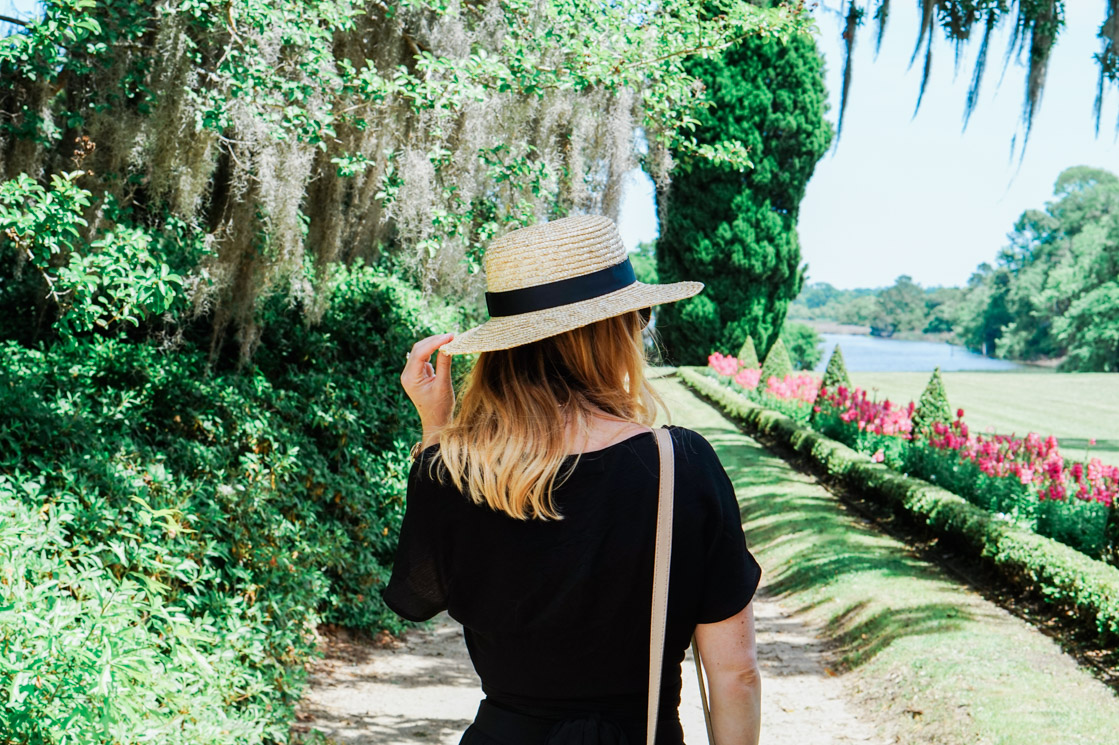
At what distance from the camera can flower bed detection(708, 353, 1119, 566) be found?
6.58 m

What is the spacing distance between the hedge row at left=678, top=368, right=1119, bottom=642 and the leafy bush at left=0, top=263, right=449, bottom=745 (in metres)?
4.23

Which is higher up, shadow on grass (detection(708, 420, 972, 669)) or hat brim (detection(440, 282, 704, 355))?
hat brim (detection(440, 282, 704, 355))

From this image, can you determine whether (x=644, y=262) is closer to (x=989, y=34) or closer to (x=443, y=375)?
(x=989, y=34)

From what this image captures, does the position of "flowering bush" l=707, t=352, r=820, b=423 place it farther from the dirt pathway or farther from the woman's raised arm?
the woman's raised arm

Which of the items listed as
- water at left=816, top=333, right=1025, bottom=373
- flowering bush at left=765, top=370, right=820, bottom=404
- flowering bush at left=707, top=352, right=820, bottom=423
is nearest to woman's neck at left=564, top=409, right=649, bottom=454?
flowering bush at left=707, top=352, right=820, bottom=423

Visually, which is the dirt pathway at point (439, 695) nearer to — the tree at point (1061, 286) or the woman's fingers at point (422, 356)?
the woman's fingers at point (422, 356)

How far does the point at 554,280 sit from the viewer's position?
5.00 feet

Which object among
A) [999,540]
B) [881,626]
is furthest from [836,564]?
[881,626]

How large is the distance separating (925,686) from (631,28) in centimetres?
411

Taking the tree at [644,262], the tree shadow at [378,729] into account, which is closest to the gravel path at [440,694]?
the tree shadow at [378,729]

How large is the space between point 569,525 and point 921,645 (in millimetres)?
4531

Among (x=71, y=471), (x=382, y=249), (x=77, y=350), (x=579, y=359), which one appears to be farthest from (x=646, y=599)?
(x=382, y=249)

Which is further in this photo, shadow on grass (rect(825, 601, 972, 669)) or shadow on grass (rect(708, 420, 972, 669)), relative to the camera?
shadow on grass (rect(708, 420, 972, 669))

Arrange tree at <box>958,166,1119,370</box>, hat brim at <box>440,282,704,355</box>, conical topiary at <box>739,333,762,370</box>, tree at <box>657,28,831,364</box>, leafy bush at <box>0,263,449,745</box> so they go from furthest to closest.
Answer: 1. tree at <box>958,166,1119,370</box>
2. conical topiary at <box>739,333,762,370</box>
3. tree at <box>657,28,831,364</box>
4. leafy bush at <box>0,263,449,745</box>
5. hat brim at <box>440,282,704,355</box>
